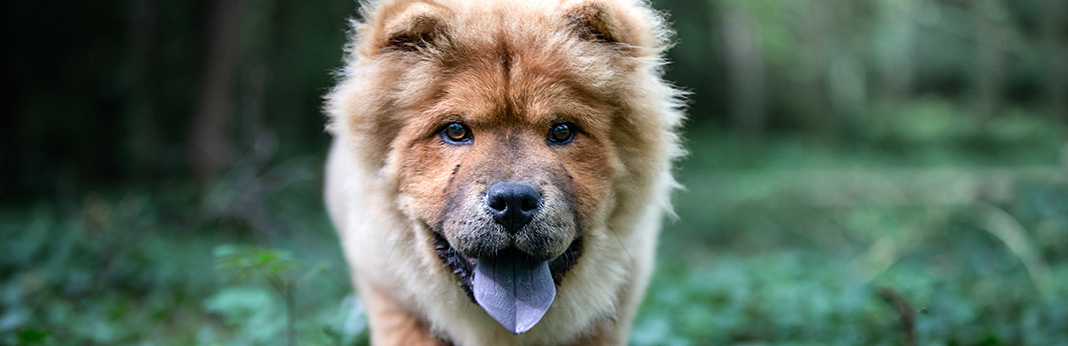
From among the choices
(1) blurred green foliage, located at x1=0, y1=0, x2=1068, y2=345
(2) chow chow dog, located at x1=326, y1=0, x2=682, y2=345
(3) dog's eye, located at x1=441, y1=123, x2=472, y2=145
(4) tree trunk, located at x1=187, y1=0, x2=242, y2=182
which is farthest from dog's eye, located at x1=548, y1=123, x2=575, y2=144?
(4) tree trunk, located at x1=187, y1=0, x2=242, y2=182

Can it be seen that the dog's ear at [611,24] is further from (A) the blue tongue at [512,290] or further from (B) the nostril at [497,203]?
(A) the blue tongue at [512,290]

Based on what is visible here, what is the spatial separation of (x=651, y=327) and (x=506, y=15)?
2505 mm

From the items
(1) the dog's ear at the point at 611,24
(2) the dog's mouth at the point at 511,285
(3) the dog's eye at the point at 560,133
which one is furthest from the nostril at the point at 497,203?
Result: (1) the dog's ear at the point at 611,24

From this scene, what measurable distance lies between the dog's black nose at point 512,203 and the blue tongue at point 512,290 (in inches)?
10.5

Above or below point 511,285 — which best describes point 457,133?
above

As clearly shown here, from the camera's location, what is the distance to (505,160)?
2.60 m

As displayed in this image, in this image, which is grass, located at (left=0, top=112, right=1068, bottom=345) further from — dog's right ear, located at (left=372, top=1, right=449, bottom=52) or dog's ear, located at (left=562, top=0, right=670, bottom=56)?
dog's right ear, located at (left=372, top=1, right=449, bottom=52)

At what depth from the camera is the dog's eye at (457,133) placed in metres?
2.79

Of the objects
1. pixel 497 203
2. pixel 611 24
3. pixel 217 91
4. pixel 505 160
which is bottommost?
pixel 217 91

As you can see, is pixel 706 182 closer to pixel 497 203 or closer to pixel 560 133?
pixel 560 133

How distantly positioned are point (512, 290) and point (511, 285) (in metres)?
0.02

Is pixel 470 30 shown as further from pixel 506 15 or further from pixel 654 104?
pixel 654 104

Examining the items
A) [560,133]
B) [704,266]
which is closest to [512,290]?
[560,133]

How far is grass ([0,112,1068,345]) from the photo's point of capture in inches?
173
